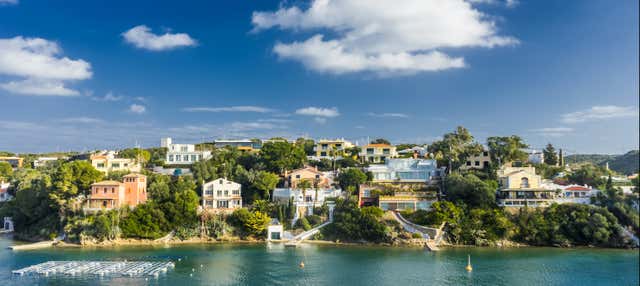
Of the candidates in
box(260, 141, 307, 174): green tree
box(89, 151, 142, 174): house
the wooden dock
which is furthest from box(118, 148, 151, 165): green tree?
the wooden dock

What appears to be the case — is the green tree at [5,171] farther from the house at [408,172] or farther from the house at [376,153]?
the house at [408,172]

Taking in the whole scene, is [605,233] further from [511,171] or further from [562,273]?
[511,171]

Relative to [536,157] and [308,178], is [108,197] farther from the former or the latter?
[536,157]

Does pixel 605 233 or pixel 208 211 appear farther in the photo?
pixel 208 211

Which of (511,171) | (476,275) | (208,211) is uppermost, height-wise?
(511,171)

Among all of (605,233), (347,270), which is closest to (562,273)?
(605,233)

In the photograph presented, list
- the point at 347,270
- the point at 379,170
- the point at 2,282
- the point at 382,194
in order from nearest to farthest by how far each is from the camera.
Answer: the point at 2,282 → the point at 347,270 → the point at 382,194 → the point at 379,170

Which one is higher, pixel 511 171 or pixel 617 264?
pixel 511 171
